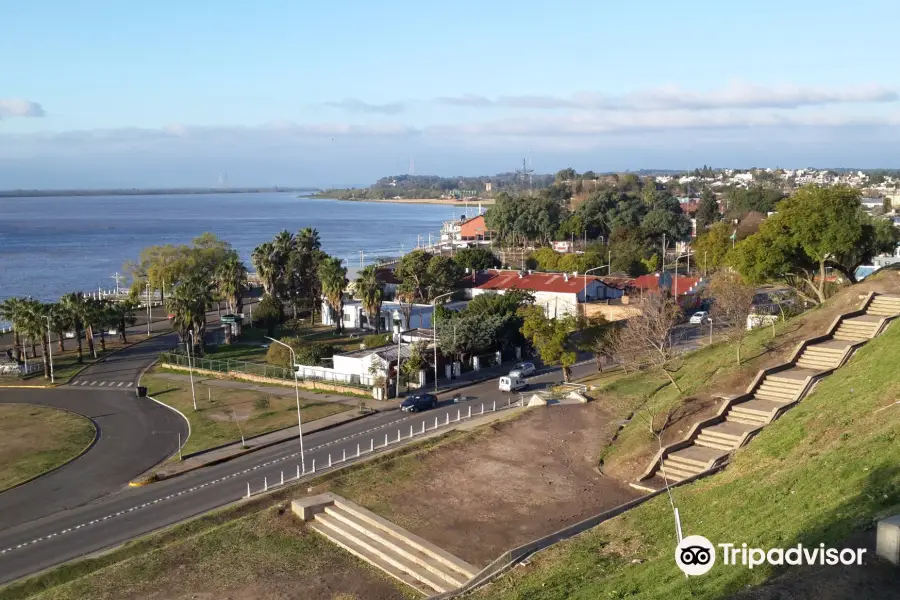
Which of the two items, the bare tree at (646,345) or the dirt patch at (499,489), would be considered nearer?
the dirt patch at (499,489)

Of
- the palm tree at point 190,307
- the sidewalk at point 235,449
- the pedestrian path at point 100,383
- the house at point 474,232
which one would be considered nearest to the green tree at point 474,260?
the palm tree at point 190,307

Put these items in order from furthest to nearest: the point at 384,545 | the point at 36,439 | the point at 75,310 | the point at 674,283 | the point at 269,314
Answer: the point at 674,283, the point at 269,314, the point at 75,310, the point at 36,439, the point at 384,545

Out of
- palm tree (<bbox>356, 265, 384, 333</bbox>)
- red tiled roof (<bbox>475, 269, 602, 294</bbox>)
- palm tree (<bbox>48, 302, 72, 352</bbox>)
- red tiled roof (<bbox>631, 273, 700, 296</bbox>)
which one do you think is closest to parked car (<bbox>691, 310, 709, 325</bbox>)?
red tiled roof (<bbox>631, 273, 700, 296</bbox>)

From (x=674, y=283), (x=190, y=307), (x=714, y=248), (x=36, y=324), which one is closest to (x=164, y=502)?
(x=190, y=307)

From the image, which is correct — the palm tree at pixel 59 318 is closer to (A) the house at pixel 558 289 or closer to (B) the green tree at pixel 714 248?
(A) the house at pixel 558 289

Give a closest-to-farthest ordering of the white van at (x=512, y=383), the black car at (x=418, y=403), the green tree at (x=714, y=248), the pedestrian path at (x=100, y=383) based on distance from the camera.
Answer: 1. the black car at (x=418, y=403)
2. the white van at (x=512, y=383)
3. the pedestrian path at (x=100, y=383)
4. the green tree at (x=714, y=248)

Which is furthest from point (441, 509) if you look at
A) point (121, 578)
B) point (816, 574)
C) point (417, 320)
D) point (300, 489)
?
point (417, 320)

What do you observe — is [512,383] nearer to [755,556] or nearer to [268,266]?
[755,556]
